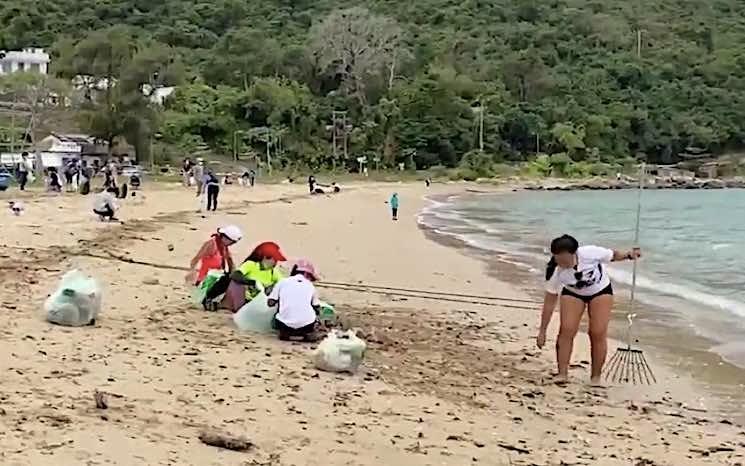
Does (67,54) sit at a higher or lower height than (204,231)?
higher

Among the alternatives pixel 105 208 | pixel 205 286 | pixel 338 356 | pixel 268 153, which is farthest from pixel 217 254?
pixel 268 153

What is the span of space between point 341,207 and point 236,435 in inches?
1300

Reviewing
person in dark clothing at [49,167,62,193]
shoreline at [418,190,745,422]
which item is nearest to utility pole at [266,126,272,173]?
person in dark clothing at [49,167,62,193]

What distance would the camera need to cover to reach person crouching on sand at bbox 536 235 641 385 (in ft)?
25.7

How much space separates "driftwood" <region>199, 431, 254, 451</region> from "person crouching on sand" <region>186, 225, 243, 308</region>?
474cm

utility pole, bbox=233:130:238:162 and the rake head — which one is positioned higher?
utility pole, bbox=233:130:238:162

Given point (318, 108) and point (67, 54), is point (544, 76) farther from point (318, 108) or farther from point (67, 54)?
point (67, 54)

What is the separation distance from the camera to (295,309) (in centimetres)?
845

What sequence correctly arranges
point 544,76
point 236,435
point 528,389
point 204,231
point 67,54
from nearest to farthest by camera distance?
point 236,435
point 528,389
point 204,231
point 67,54
point 544,76

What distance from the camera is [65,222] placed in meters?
19.5

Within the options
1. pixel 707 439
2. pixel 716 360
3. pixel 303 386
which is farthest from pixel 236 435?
pixel 716 360

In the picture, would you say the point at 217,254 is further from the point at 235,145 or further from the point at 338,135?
the point at 338,135

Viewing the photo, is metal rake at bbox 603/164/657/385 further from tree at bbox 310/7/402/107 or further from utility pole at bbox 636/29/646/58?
utility pole at bbox 636/29/646/58

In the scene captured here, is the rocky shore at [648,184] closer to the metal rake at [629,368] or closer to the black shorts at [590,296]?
the metal rake at [629,368]
